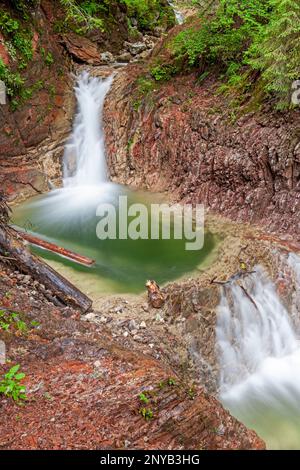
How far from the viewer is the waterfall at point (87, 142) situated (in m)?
11.7

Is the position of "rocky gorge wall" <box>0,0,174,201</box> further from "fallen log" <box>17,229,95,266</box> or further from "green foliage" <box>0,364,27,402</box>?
"green foliage" <box>0,364,27,402</box>

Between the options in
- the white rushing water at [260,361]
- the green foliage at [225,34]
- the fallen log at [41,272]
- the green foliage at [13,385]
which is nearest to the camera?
the green foliage at [13,385]

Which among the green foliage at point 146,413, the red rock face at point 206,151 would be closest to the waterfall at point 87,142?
the red rock face at point 206,151

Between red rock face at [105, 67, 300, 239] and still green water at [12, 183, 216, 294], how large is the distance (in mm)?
1033

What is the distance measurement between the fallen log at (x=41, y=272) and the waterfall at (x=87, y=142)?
5885 mm

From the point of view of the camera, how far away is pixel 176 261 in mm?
7523

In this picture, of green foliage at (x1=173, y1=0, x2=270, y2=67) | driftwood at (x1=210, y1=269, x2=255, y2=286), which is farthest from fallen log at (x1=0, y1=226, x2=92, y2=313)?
green foliage at (x1=173, y1=0, x2=270, y2=67)

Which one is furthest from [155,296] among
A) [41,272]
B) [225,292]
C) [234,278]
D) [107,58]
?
[107,58]

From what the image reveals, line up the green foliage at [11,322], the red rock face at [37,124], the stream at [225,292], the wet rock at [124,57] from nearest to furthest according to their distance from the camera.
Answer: the green foliage at [11,322] → the stream at [225,292] → the red rock face at [37,124] → the wet rock at [124,57]

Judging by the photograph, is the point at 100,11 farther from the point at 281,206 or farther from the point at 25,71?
the point at 281,206

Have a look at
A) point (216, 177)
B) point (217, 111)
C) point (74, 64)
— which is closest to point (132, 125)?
point (217, 111)

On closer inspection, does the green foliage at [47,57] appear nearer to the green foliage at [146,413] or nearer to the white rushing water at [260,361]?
the white rushing water at [260,361]

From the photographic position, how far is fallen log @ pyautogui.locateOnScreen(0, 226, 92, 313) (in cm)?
575

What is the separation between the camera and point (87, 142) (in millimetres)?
12180
